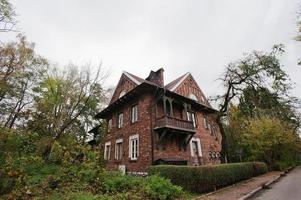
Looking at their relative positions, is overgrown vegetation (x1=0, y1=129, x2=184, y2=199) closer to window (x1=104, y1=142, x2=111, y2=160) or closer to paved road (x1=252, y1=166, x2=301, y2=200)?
paved road (x1=252, y1=166, x2=301, y2=200)

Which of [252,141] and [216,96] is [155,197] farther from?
[252,141]

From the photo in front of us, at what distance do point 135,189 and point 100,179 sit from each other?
1588 millimetres

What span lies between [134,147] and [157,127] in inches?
120

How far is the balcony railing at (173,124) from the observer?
13.7m

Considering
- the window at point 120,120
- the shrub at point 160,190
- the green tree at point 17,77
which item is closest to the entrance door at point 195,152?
the window at point 120,120

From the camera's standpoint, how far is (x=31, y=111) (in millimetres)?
20250

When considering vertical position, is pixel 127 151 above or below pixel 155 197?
above

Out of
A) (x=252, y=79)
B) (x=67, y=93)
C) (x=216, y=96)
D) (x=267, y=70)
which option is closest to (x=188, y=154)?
(x=216, y=96)

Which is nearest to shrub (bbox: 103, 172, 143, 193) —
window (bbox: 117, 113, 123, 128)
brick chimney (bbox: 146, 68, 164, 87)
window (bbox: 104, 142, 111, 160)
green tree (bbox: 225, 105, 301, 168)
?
brick chimney (bbox: 146, 68, 164, 87)

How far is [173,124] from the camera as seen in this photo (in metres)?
14.1

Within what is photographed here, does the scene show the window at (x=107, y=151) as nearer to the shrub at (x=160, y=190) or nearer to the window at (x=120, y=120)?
the window at (x=120, y=120)

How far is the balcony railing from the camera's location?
13.7 m

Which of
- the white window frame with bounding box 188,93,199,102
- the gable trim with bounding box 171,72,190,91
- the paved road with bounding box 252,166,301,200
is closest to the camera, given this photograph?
the paved road with bounding box 252,166,301,200

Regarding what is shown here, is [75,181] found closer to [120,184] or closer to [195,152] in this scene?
[120,184]
